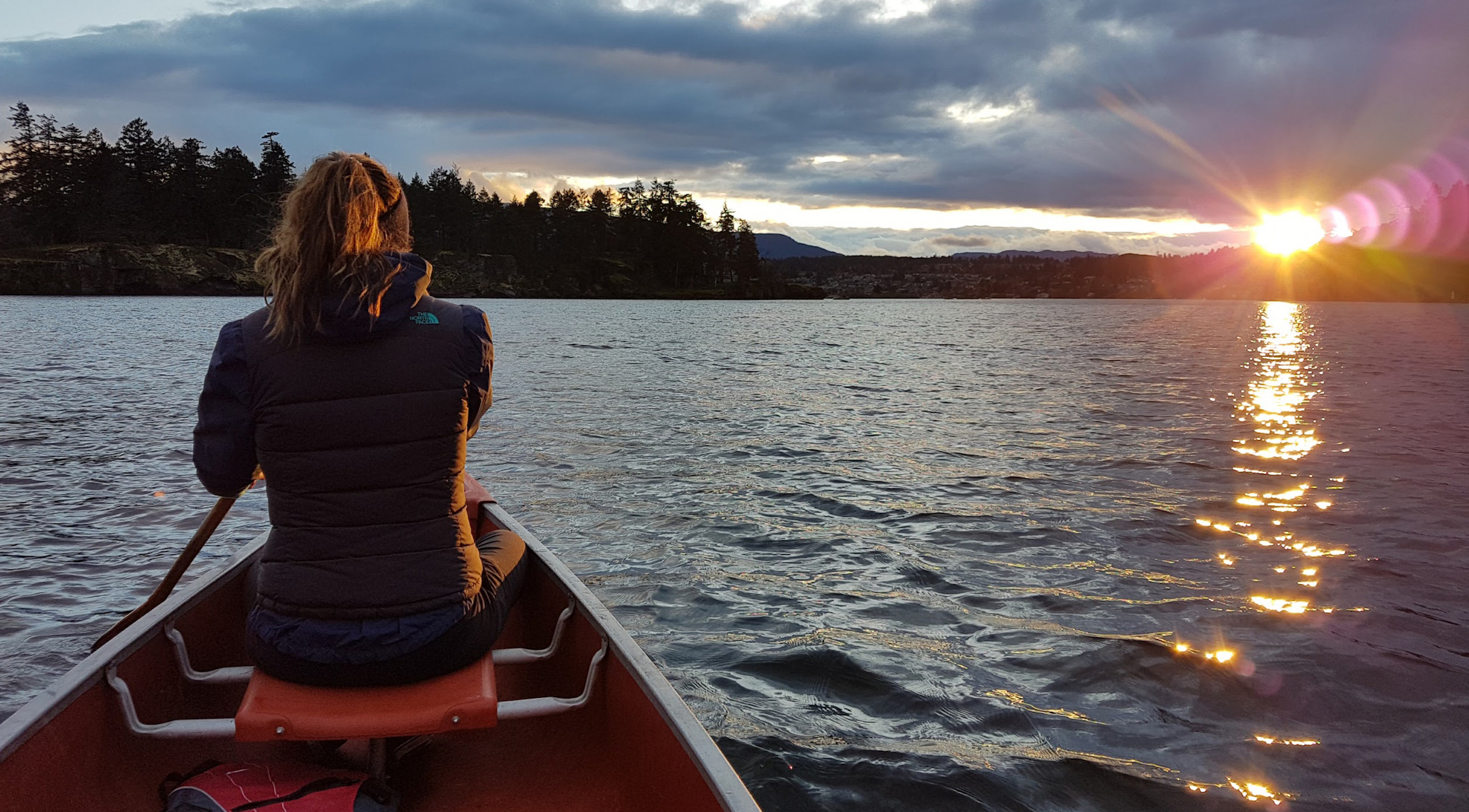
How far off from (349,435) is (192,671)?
205 cm

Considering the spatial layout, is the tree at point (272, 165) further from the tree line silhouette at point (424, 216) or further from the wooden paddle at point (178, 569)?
the wooden paddle at point (178, 569)

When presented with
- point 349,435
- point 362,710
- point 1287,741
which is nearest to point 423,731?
point 362,710

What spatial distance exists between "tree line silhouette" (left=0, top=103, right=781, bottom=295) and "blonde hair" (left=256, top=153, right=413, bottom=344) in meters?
87.9

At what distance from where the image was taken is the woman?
3.16m

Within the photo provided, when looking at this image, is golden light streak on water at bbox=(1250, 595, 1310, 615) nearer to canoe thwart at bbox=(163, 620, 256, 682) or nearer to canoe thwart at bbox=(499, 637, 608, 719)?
canoe thwart at bbox=(499, 637, 608, 719)

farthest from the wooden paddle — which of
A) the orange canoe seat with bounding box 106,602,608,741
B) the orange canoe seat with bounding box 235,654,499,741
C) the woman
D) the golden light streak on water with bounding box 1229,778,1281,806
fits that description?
the golden light streak on water with bounding box 1229,778,1281,806

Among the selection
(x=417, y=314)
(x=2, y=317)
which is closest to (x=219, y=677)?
(x=417, y=314)

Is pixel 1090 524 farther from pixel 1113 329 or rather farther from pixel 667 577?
pixel 1113 329

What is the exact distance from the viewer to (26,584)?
26.1ft

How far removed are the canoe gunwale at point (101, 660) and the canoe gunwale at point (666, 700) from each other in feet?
4.97

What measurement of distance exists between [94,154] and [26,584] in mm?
127044

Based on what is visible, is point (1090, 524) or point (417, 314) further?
point (1090, 524)

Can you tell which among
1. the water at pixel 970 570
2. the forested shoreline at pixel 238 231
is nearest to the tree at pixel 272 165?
the forested shoreline at pixel 238 231

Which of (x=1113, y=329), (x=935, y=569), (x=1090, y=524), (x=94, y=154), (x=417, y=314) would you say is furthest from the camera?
(x=94, y=154)
